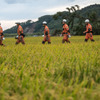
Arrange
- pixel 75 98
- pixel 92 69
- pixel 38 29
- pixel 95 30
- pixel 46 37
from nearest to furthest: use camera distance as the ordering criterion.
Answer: pixel 75 98
pixel 92 69
pixel 46 37
pixel 95 30
pixel 38 29

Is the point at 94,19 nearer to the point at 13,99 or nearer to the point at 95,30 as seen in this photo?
the point at 95,30

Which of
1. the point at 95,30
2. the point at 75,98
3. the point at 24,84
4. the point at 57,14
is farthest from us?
the point at 57,14

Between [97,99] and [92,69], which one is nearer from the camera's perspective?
[97,99]

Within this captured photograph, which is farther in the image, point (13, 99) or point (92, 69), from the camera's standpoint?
point (92, 69)

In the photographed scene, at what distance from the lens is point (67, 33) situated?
12711 millimetres

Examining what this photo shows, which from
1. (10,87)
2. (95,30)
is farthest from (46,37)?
(95,30)

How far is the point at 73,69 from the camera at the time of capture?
2799 millimetres

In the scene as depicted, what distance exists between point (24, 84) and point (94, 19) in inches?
2034

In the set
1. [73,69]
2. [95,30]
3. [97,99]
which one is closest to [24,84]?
[97,99]

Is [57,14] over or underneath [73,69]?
over

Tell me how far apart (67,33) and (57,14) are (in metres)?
39.1

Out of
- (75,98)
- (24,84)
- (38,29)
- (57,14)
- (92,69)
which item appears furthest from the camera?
(38,29)

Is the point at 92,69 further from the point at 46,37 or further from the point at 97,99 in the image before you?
the point at 46,37

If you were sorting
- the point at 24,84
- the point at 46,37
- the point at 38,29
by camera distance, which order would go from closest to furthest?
the point at 24,84 < the point at 46,37 < the point at 38,29
